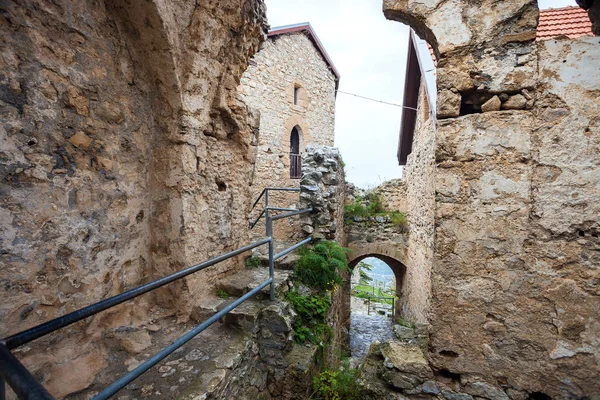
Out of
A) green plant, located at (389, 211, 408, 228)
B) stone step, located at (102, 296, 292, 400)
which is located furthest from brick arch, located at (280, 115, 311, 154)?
stone step, located at (102, 296, 292, 400)

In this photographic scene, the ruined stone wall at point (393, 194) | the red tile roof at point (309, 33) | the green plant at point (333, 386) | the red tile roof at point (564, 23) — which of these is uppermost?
the red tile roof at point (309, 33)

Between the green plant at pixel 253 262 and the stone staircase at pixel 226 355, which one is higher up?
the green plant at pixel 253 262

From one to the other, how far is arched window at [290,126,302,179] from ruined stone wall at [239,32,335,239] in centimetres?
24

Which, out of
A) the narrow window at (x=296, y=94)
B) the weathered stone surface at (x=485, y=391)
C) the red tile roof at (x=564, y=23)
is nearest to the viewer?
the weathered stone surface at (x=485, y=391)

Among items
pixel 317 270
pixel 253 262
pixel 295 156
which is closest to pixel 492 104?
pixel 317 270

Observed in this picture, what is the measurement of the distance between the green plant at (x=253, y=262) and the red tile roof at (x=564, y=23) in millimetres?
5524

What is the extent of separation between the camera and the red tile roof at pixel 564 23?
451 cm

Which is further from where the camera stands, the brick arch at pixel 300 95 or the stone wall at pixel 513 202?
the brick arch at pixel 300 95

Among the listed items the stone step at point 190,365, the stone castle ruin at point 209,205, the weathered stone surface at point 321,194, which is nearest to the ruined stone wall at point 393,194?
the weathered stone surface at point 321,194

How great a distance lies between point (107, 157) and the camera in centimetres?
225

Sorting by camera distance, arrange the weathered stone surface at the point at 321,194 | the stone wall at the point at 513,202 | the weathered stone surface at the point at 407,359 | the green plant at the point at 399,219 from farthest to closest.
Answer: the green plant at the point at 399,219
the weathered stone surface at the point at 321,194
the weathered stone surface at the point at 407,359
the stone wall at the point at 513,202

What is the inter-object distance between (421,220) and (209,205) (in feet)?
16.7

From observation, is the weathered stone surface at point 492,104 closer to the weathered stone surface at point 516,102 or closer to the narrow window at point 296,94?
the weathered stone surface at point 516,102

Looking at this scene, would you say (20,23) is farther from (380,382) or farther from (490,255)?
(380,382)
